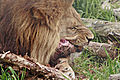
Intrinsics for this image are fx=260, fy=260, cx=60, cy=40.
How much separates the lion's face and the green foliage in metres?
1.87

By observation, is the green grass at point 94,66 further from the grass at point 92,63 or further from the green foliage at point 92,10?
the green foliage at point 92,10

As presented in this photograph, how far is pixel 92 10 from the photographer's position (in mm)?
5516

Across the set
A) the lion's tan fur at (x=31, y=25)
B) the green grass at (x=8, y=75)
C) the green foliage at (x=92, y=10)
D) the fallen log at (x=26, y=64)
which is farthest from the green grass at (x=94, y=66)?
the green foliage at (x=92, y=10)

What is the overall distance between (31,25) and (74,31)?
0.77m

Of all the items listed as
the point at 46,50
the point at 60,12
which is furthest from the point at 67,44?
the point at 60,12

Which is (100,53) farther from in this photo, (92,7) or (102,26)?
(92,7)

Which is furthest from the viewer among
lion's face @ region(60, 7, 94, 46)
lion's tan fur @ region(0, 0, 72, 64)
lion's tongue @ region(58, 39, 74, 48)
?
lion's tongue @ region(58, 39, 74, 48)

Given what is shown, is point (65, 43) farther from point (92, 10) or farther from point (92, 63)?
point (92, 10)

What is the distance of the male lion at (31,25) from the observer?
2.68m

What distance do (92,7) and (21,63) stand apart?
3181 millimetres

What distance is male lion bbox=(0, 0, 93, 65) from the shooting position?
2.68m

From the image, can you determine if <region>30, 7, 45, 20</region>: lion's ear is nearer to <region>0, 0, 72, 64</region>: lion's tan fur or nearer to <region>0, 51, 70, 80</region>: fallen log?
<region>0, 0, 72, 64</region>: lion's tan fur

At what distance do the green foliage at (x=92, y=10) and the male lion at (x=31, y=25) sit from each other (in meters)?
2.51

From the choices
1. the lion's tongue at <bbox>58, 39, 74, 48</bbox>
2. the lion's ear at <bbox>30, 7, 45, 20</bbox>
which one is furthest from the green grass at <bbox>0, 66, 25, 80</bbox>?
the lion's tongue at <bbox>58, 39, 74, 48</bbox>
